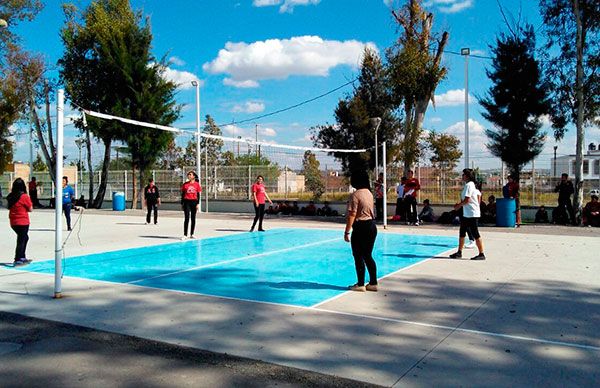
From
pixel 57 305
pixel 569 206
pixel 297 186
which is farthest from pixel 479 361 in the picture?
Answer: pixel 297 186

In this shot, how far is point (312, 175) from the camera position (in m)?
25.9

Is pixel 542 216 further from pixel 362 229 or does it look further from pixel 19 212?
pixel 19 212

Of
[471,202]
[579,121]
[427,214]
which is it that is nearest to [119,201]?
[427,214]

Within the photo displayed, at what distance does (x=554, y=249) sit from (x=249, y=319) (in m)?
9.34

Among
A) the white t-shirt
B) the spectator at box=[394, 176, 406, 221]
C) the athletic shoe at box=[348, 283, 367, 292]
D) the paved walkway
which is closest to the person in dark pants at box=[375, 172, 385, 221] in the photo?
the spectator at box=[394, 176, 406, 221]

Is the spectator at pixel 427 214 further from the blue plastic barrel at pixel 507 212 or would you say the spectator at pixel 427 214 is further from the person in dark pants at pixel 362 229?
the person in dark pants at pixel 362 229

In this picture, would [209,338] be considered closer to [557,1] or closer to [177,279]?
[177,279]

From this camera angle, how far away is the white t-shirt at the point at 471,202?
35.1ft

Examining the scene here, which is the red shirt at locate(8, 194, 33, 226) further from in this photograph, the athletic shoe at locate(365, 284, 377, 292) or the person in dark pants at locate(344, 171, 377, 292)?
the athletic shoe at locate(365, 284, 377, 292)

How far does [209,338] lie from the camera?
18.9 ft

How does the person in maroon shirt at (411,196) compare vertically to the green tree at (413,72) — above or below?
below

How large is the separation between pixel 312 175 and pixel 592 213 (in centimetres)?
1247

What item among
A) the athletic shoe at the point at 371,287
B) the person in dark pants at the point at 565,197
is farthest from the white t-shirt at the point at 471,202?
the person in dark pants at the point at 565,197

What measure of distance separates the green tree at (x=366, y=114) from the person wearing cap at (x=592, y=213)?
392 inches
